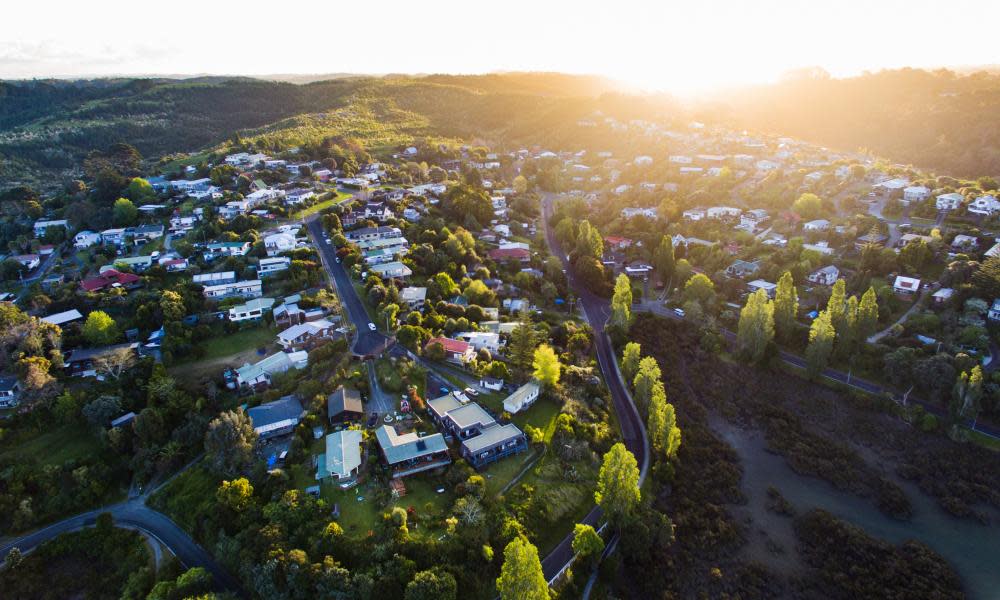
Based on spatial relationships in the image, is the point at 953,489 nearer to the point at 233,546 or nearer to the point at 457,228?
the point at 233,546

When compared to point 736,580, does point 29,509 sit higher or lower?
higher

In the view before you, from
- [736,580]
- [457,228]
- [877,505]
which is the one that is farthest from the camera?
[457,228]

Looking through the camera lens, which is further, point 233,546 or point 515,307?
point 515,307

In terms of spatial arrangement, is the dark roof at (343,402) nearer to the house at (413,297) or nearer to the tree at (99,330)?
the house at (413,297)

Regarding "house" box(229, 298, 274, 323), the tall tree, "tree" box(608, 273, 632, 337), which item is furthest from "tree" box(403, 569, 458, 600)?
"tree" box(608, 273, 632, 337)

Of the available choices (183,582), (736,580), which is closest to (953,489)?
(736,580)

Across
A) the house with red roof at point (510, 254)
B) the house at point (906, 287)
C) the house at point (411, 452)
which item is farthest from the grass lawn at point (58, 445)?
the house at point (906, 287)
